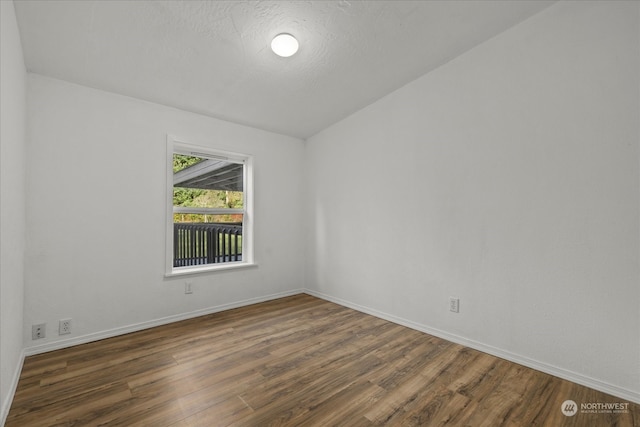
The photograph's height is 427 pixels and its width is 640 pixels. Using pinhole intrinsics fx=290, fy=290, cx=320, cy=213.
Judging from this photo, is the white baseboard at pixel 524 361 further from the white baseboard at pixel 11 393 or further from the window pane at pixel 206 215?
the white baseboard at pixel 11 393

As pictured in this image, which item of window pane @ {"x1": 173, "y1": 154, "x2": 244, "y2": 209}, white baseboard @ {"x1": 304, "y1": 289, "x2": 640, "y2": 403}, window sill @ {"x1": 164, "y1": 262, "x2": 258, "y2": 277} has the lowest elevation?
white baseboard @ {"x1": 304, "y1": 289, "x2": 640, "y2": 403}

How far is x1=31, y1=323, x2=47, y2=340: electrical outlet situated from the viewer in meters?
2.34

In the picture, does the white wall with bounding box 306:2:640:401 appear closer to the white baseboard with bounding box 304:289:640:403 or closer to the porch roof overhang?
the white baseboard with bounding box 304:289:640:403

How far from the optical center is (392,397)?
1.82 meters

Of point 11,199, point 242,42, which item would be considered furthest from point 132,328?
point 242,42

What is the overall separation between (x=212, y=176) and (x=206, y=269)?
1148mm

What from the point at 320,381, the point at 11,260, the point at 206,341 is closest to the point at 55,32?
the point at 11,260

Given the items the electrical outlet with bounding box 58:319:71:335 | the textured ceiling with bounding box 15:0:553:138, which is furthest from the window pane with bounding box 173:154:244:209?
the electrical outlet with bounding box 58:319:71:335

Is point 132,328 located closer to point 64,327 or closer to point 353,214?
point 64,327

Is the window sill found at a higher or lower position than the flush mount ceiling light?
lower

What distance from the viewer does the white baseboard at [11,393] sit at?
1.56 metres

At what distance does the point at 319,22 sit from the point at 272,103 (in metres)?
1.22

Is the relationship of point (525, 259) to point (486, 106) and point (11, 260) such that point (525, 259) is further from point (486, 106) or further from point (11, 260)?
point (11, 260)

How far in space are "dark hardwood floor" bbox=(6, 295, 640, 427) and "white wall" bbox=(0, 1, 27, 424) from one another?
0.90 ft
